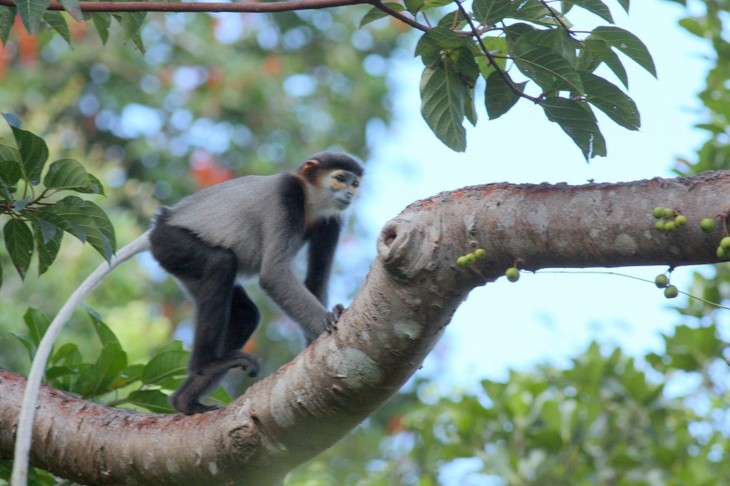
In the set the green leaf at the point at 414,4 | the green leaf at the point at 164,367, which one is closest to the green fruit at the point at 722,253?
the green leaf at the point at 414,4

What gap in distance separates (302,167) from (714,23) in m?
2.12

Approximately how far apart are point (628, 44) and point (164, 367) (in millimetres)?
2177

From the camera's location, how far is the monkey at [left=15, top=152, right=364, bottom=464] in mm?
3879

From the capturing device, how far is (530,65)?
2.38 meters

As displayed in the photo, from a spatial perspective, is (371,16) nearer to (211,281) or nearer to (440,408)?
(211,281)

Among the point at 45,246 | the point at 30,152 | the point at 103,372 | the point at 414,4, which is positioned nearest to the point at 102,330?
the point at 103,372

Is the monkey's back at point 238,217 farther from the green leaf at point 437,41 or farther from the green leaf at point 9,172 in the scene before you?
the green leaf at point 437,41

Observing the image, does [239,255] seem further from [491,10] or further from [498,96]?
[491,10]

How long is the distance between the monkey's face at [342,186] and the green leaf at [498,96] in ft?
7.06

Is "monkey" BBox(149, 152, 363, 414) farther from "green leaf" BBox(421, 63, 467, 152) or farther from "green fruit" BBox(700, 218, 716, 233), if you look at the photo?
"green fruit" BBox(700, 218, 716, 233)

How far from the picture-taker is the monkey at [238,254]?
12.7ft

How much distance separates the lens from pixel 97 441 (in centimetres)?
298

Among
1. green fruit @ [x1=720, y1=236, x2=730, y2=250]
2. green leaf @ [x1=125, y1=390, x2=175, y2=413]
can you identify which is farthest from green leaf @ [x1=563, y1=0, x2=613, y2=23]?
green leaf @ [x1=125, y1=390, x2=175, y2=413]

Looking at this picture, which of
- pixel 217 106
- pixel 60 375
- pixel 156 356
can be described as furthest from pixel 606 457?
pixel 217 106
